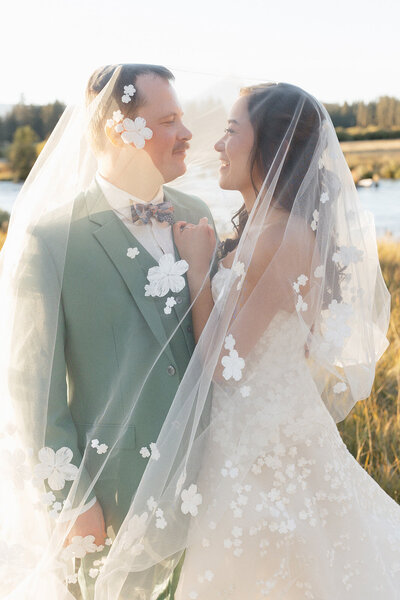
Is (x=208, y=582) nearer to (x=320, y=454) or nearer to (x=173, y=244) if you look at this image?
(x=320, y=454)

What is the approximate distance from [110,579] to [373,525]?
100cm

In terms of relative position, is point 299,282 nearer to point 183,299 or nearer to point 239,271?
point 239,271

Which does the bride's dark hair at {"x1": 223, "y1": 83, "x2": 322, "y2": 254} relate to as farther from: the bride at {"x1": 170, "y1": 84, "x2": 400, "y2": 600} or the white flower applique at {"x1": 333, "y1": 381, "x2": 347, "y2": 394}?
the white flower applique at {"x1": 333, "y1": 381, "x2": 347, "y2": 394}

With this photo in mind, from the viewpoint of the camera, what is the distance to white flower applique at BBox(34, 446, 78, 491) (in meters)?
2.09

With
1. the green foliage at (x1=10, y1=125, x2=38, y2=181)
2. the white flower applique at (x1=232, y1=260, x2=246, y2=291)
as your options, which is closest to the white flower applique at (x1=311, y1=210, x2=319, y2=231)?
the white flower applique at (x1=232, y1=260, x2=246, y2=291)

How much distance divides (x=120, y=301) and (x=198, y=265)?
28cm

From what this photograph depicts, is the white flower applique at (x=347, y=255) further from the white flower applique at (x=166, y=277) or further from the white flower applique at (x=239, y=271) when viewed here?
the white flower applique at (x=166, y=277)

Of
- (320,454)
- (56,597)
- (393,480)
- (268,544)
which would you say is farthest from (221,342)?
(393,480)

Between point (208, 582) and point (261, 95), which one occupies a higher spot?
point (261, 95)

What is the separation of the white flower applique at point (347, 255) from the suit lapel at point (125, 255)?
2.15ft

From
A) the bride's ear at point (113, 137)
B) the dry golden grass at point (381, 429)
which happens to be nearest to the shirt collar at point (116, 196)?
the bride's ear at point (113, 137)

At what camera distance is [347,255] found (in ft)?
7.44

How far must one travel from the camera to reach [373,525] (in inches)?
94.2

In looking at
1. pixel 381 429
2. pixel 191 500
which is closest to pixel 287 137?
pixel 191 500
